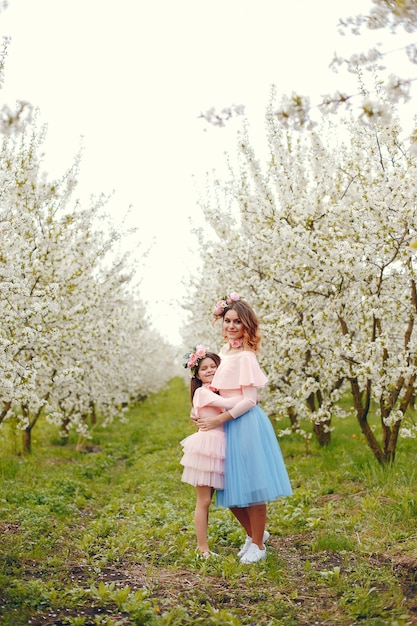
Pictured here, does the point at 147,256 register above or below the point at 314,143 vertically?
below

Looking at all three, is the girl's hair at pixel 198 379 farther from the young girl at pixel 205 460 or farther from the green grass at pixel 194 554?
the green grass at pixel 194 554

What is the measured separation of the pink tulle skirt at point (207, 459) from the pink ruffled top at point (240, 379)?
0.29m

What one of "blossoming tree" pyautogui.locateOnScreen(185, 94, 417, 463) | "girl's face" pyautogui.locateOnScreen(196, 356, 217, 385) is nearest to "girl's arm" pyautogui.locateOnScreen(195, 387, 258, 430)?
"girl's face" pyautogui.locateOnScreen(196, 356, 217, 385)

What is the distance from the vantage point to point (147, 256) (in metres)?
13.6

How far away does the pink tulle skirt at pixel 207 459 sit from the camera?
5184mm

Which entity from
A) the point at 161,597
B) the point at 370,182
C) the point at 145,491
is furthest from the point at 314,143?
the point at 161,597

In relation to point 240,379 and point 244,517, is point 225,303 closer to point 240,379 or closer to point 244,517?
point 240,379

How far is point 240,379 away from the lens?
5203mm

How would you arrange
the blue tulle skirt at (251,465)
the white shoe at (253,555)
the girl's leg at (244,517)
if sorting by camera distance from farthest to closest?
the girl's leg at (244,517)
the white shoe at (253,555)
the blue tulle skirt at (251,465)

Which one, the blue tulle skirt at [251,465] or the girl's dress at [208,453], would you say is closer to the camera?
A: the blue tulle skirt at [251,465]

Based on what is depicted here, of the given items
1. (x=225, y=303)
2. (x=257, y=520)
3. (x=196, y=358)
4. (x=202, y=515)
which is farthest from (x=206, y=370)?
(x=257, y=520)

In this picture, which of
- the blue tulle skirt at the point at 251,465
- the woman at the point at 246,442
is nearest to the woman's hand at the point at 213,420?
the woman at the point at 246,442

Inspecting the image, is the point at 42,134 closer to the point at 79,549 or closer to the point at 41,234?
the point at 41,234

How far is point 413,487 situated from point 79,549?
3525mm
